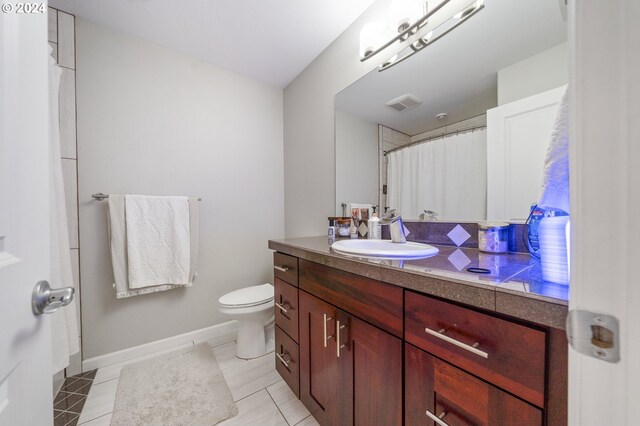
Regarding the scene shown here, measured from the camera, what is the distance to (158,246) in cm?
160

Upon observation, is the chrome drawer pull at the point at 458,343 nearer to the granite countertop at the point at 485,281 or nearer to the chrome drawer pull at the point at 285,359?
the granite countertop at the point at 485,281

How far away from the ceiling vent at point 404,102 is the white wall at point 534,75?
1.22 ft

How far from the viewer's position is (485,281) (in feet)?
1.64

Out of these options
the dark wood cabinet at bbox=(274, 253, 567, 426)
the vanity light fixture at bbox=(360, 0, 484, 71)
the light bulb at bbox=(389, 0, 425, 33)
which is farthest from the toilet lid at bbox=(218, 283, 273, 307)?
the light bulb at bbox=(389, 0, 425, 33)

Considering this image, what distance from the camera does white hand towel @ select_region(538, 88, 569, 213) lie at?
40 centimetres

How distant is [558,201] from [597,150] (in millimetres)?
236

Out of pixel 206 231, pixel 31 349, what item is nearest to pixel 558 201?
pixel 31 349

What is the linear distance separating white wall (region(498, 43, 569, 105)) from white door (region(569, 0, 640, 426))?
72 cm

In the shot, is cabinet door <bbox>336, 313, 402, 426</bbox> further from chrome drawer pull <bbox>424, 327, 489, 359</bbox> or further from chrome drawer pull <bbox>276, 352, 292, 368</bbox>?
chrome drawer pull <bbox>276, 352, 292, 368</bbox>

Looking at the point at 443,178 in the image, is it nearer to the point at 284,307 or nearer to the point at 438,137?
the point at 438,137

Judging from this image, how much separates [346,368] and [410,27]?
1.57 m

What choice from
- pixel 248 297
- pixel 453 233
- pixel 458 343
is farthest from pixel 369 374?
pixel 248 297

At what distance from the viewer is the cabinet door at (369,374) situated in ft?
2.25

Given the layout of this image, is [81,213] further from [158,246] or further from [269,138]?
[269,138]
